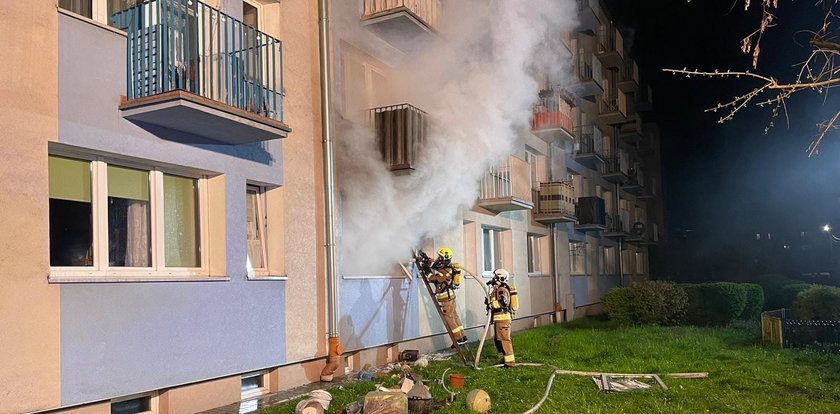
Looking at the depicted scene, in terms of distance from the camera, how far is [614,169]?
92.6 ft

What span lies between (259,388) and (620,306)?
37.3ft

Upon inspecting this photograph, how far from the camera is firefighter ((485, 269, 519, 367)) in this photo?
35.3 ft

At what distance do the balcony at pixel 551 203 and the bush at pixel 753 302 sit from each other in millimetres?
6097

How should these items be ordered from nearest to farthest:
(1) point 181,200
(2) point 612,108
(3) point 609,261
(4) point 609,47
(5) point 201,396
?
1. (5) point 201,396
2. (1) point 181,200
3. (2) point 612,108
4. (4) point 609,47
5. (3) point 609,261

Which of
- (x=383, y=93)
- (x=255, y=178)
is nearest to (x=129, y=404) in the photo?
(x=255, y=178)

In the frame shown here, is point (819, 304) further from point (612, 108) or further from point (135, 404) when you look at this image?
point (612, 108)

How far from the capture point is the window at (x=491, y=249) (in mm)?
16469

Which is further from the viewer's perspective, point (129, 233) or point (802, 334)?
point (802, 334)

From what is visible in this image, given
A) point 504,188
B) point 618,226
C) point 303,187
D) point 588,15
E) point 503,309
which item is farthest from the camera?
point 618,226

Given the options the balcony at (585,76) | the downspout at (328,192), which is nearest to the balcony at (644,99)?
the balcony at (585,76)

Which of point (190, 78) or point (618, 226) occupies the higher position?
point (190, 78)

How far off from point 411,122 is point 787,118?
8315 millimetres

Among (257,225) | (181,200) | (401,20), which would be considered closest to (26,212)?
(181,200)

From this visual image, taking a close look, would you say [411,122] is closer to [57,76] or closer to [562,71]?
[57,76]
